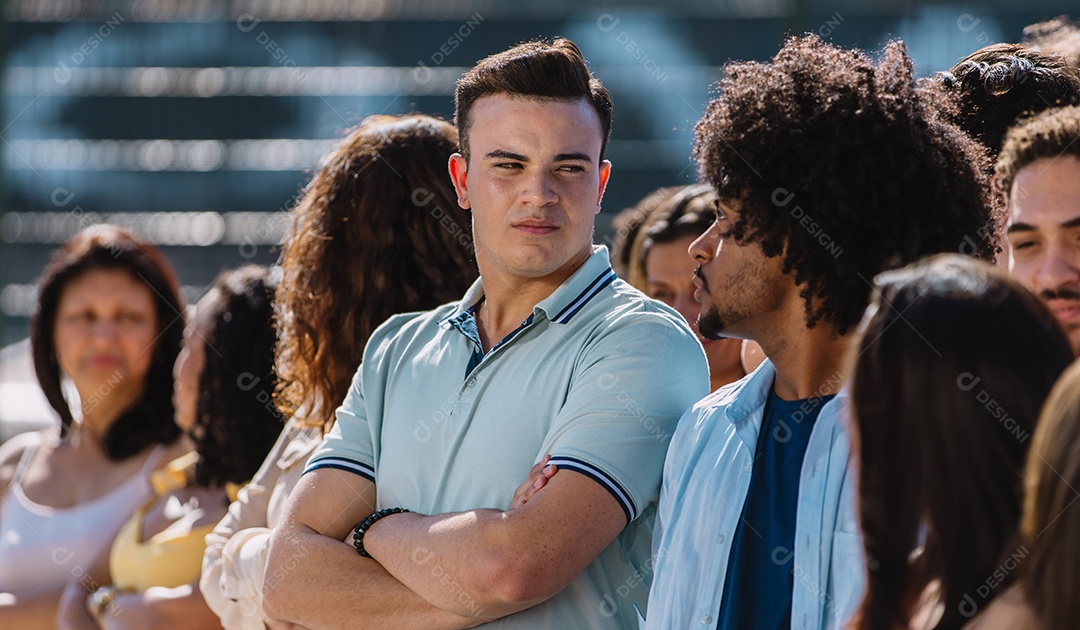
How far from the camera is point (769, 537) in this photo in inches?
72.1

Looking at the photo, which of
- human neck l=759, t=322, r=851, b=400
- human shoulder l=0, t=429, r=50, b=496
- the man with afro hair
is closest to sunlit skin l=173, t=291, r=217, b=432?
human shoulder l=0, t=429, r=50, b=496

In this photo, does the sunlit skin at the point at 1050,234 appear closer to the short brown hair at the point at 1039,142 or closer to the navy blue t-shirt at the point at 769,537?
the short brown hair at the point at 1039,142

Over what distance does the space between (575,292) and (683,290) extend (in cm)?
134

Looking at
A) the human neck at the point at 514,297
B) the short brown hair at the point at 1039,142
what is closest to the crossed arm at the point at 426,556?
the human neck at the point at 514,297

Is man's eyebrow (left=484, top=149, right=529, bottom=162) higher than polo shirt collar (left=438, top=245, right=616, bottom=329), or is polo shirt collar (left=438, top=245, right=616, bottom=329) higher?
man's eyebrow (left=484, top=149, right=529, bottom=162)

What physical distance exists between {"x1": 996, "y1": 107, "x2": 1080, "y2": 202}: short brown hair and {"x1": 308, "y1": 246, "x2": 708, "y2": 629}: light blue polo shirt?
2.22 feet

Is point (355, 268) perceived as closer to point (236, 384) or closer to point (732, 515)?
point (236, 384)

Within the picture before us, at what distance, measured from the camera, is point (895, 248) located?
1.93 metres

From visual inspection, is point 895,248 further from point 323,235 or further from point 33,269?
point 33,269

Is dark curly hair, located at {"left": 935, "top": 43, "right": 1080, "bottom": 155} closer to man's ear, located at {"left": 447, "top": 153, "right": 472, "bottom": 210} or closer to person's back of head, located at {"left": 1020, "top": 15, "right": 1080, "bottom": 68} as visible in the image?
person's back of head, located at {"left": 1020, "top": 15, "right": 1080, "bottom": 68}

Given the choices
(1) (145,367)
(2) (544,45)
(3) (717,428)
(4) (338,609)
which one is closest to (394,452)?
(4) (338,609)

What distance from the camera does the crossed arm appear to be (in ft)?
6.30

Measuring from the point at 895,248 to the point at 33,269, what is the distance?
5453 millimetres

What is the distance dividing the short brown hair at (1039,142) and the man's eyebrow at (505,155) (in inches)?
34.5
